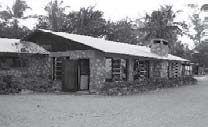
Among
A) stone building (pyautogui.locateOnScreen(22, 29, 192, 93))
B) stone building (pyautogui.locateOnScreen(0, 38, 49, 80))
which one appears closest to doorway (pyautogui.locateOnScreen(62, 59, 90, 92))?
stone building (pyautogui.locateOnScreen(22, 29, 192, 93))

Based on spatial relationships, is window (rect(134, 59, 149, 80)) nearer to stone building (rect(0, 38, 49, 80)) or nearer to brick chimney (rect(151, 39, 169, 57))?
brick chimney (rect(151, 39, 169, 57))

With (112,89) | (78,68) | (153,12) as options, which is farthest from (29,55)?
(153,12)

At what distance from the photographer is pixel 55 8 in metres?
39.4

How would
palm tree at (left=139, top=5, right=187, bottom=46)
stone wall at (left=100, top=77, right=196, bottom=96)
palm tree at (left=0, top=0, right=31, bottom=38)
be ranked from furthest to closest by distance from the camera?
palm tree at (left=139, top=5, right=187, bottom=46) < palm tree at (left=0, top=0, right=31, bottom=38) < stone wall at (left=100, top=77, right=196, bottom=96)

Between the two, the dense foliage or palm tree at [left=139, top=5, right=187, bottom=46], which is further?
palm tree at [left=139, top=5, right=187, bottom=46]

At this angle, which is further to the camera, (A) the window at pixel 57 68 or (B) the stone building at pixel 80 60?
(A) the window at pixel 57 68

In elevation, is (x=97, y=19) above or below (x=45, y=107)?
above

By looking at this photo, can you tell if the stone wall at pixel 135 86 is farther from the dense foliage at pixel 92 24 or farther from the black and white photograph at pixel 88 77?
the dense foliage at pixel 92 24

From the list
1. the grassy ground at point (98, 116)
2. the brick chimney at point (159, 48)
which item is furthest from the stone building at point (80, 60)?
the grassy ground at point (98, 116)

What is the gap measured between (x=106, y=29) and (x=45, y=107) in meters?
29.2

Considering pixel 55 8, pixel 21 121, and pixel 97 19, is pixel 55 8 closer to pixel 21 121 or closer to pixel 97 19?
pixel 97 19

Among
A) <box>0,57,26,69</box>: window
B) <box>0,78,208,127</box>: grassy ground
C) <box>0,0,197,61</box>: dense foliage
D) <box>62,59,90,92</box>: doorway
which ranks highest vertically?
<box>0,0,197,61</box>: dense foliage

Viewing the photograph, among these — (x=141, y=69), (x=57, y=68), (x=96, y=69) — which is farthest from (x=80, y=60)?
(x=141, y=69)

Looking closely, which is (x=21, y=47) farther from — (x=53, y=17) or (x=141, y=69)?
(x=53, y=17)
